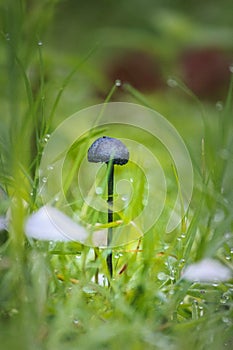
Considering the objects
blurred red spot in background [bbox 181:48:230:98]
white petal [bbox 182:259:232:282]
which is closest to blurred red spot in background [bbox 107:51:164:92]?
blurred red spot in background [bbox 181:48:230:98]

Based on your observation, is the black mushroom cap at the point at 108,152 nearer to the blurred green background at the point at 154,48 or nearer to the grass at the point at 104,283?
the grass at the point at 104,283

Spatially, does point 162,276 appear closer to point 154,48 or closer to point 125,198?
point 125,198

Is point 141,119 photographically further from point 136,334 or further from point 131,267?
point 136,334

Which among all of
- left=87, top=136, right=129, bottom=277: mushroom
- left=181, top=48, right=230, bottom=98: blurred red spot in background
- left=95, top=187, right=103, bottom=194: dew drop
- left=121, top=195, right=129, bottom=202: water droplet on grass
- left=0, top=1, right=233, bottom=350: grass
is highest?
left=181, top=48, right=230, bottom=98: blurred red spot in background

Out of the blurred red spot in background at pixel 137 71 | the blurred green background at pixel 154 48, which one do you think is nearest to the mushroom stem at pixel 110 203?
the blurred green background at pixel 154 48

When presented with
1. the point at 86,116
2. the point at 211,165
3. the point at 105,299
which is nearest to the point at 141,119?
the point at 86,116

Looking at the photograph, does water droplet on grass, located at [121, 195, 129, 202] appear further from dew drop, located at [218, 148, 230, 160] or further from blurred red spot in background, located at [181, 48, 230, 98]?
blurred red spot in background, located at [181, 48, 230, 98]

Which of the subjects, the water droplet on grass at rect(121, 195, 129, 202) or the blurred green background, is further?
the blurred green background
